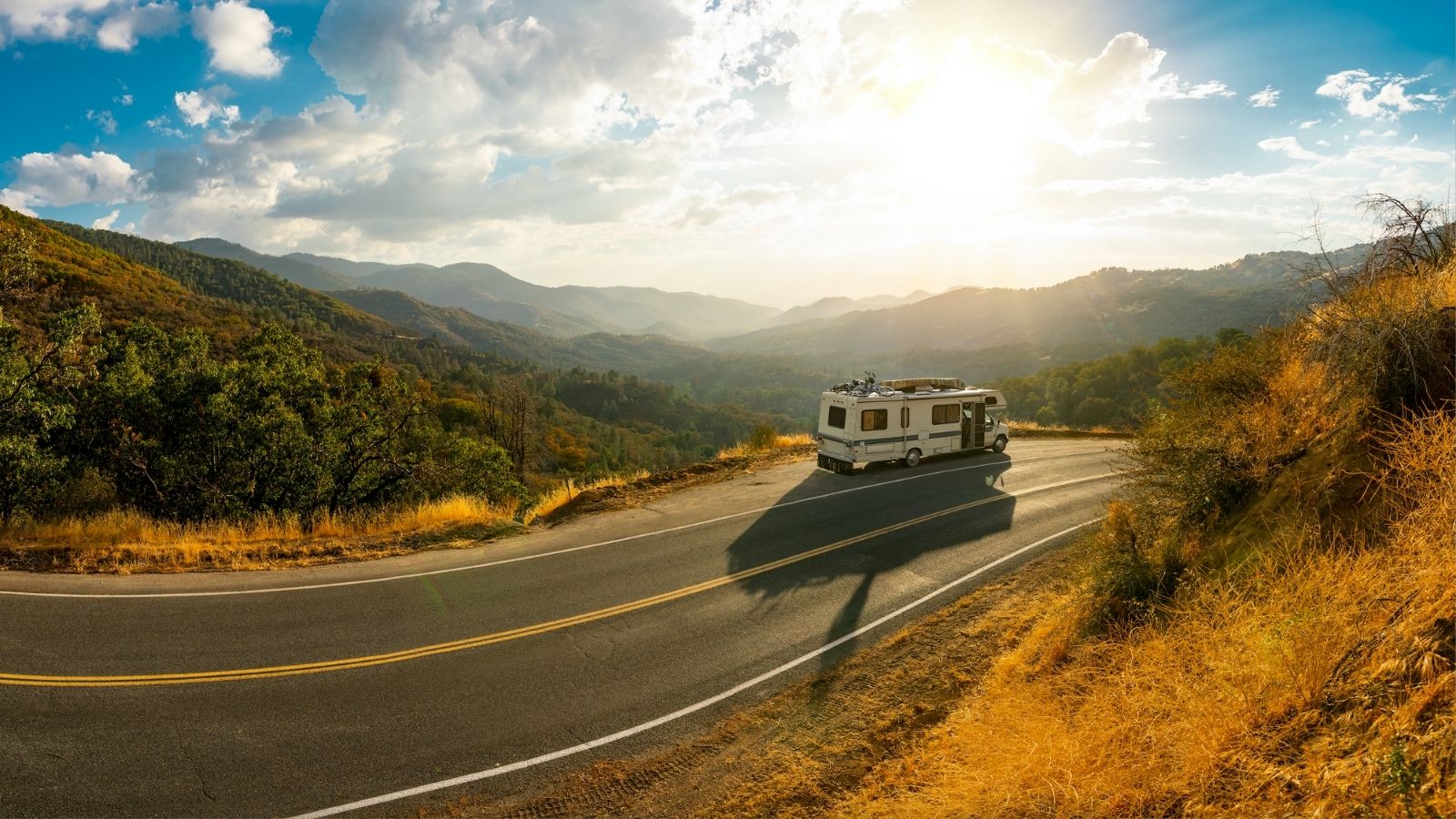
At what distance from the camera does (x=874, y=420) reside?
68.9 ft

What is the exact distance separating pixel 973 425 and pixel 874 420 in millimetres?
5622

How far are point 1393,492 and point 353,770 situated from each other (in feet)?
34.4

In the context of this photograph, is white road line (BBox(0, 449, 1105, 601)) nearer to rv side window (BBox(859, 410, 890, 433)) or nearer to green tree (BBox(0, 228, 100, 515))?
rv side window (BBox(859, 410, 890, 433))

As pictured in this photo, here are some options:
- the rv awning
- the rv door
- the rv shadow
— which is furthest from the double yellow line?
the rv door

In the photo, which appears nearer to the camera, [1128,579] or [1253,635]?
[1253,635]

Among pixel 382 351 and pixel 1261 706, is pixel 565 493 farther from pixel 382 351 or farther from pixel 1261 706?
pixel 382 351

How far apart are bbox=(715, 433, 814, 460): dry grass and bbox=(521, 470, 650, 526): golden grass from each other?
5028 mm

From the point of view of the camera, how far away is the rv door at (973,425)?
937 inches

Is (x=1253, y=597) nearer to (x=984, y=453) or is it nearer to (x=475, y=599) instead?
(x=475, y=599)

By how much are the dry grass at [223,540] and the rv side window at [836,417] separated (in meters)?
11.5

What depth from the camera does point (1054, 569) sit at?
39.1 ft

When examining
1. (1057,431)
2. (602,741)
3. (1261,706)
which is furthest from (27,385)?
(1057,431)

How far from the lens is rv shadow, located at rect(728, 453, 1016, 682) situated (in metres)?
11.0

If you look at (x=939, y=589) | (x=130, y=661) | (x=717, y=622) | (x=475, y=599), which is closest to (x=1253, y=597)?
(x=939, y=589)
